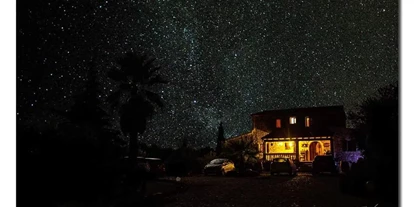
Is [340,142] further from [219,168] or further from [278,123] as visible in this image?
[219,168]

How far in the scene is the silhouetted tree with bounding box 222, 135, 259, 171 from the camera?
24.7m

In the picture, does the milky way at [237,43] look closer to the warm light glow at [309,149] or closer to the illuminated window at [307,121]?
the warm light glow at [309,149]

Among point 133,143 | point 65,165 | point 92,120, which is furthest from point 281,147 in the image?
point 65,165

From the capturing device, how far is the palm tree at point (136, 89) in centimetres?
1964

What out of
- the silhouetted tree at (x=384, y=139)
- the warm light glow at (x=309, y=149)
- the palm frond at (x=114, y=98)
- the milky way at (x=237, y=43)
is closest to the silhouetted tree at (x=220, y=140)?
the palm frond at (x=114, y=98)

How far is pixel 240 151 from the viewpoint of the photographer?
2478 cm

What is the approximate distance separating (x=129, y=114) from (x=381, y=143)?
12076mm

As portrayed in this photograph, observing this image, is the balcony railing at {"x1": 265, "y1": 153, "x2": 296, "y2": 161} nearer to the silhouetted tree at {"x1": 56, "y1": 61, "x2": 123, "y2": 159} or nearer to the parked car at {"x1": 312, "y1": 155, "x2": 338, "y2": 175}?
the parked car at {"x1": 312, "y1": 155, "x2": 338, "y2": 175}

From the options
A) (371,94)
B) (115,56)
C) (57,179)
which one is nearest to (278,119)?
(115,56)

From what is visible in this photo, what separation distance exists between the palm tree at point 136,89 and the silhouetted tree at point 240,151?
5773 millimetres

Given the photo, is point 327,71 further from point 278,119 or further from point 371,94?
point 278,119

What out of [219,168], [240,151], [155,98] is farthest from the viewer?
[240,151]

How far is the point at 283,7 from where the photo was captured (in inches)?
428

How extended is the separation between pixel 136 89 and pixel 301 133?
513 inches
